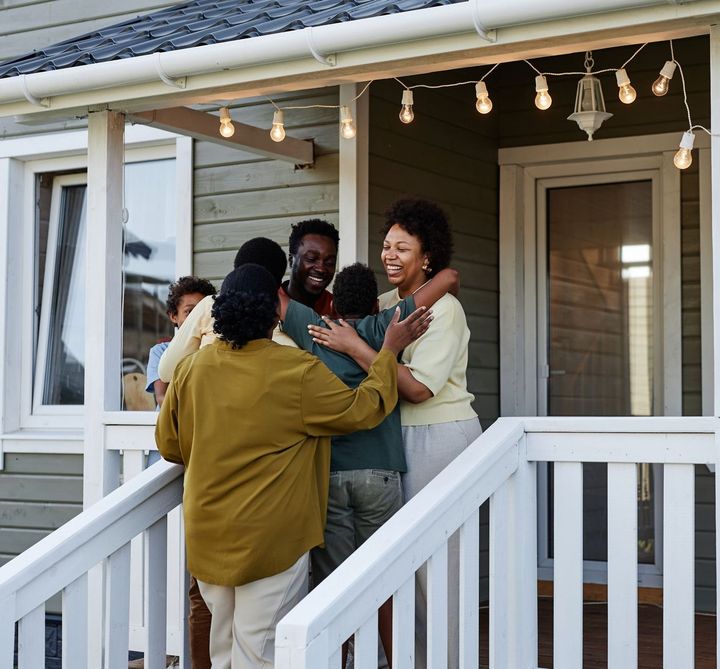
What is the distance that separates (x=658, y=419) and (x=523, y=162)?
2997mm

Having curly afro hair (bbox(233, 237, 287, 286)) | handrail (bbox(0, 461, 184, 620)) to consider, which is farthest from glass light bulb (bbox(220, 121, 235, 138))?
handrail (bbox(0, 461, 184, 620))

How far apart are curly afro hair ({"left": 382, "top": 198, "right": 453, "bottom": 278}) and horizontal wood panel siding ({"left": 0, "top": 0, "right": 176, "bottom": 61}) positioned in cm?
305

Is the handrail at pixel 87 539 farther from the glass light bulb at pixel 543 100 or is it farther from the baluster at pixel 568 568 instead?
the glass light bulb at pixel 543 100

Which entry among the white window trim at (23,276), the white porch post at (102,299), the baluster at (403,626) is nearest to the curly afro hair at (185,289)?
the white porch post at (102,299)

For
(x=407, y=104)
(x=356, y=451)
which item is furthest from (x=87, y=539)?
(x=407, y=104)

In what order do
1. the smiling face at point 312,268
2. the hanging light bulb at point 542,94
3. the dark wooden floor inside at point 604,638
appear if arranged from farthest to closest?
the dark wooden floor inside at point 604,638, the smiling face at point 312,268, the hanging light bulb at point 542,94

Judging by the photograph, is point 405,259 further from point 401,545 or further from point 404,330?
point 401,545

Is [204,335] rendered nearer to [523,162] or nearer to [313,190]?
[313,190]

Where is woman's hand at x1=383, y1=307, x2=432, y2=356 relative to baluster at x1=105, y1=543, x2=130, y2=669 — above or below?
above

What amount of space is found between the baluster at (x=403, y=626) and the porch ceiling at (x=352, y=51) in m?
1.71

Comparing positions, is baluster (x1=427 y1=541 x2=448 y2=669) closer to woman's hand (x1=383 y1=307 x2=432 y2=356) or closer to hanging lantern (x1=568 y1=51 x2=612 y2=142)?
woman's hand (x1=383 y1=307 x2=432 y2=356)

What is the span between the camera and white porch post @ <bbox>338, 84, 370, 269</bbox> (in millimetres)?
5285

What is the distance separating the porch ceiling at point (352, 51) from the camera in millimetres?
3484

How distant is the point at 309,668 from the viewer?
9.07ft
